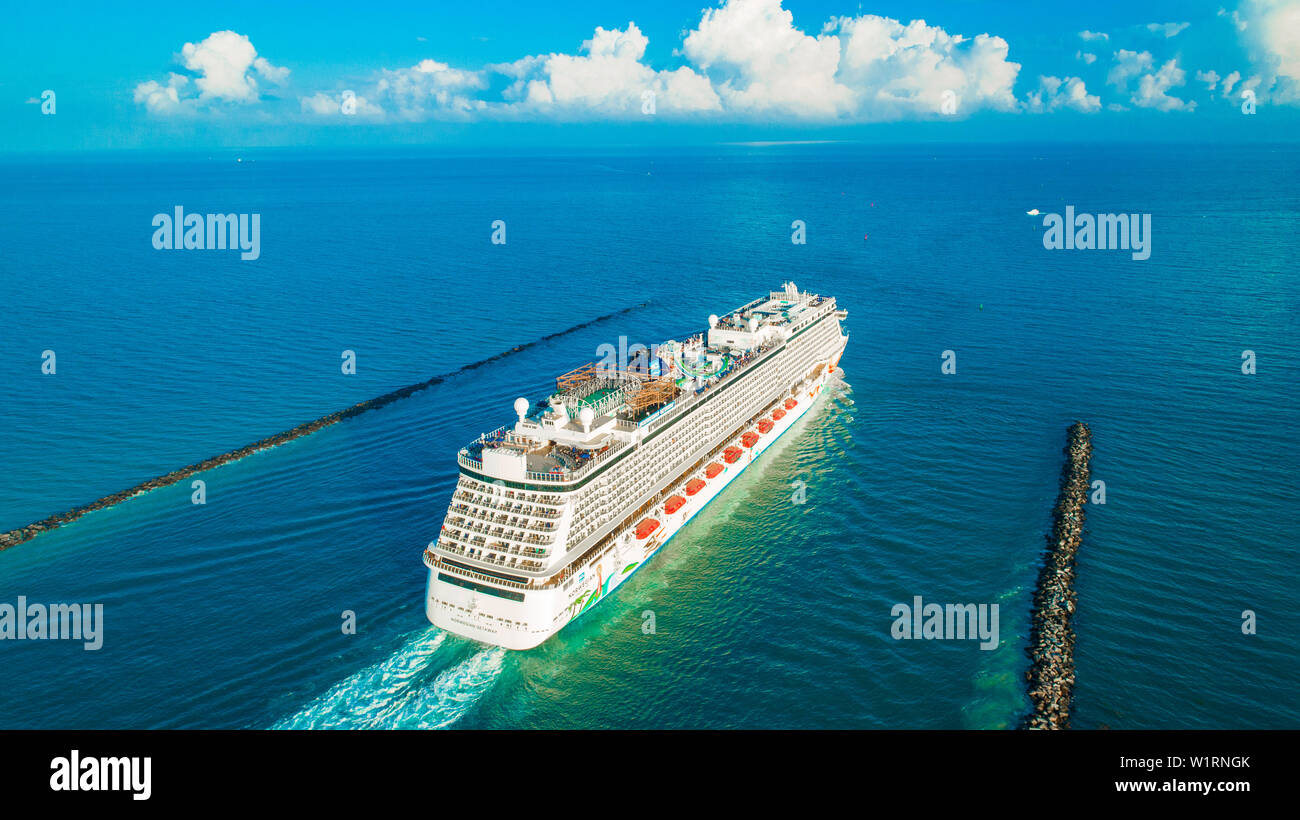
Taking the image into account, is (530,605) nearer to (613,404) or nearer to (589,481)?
(589,481)

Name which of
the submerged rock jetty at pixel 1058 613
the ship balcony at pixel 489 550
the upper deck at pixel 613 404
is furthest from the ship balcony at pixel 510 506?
the submerged rock jetty at pixel 1058 613

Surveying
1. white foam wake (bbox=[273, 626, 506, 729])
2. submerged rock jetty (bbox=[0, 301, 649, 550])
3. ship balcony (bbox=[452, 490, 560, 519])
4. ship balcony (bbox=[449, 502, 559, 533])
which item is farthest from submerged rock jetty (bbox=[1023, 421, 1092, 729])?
submerged rock jetty (bbox=[0, 301, 649, 550])

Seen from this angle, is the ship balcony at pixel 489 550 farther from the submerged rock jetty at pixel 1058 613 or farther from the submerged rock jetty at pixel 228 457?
the submerged rock jetty at pixel 228 457

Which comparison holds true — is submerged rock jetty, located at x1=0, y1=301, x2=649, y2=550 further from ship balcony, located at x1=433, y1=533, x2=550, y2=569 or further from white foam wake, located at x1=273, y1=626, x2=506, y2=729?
white foam wake, located at x1=273, y1=626, x2=506, y2=729

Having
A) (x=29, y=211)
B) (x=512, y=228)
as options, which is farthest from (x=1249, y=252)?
(x=29, y=211)

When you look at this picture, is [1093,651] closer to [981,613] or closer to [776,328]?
[981,613]
